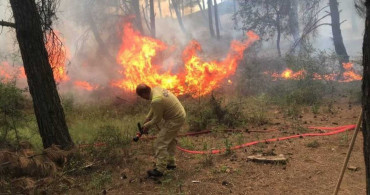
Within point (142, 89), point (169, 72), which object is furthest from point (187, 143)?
point (169, 72)

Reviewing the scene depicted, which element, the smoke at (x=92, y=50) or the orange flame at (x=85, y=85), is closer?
the orange flame at (x=85, y=85)

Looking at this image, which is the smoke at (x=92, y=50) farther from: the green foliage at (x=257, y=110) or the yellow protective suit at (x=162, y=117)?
the yellow protective suit at (x=162, y=117)

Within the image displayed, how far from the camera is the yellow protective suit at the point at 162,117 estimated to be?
5633 millimetres

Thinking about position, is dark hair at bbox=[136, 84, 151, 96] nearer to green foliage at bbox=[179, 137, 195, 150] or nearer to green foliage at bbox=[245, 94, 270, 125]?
green foliage at bbox=[179, 137, 195, 150]

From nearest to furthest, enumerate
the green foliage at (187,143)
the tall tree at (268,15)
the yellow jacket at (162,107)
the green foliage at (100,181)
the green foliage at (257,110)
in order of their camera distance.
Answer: the green foliage at (100,181), the yellow jacket at (162,107), the green foliage at (187,143), the green foliage at (257,110), the tall tree at (268,15)

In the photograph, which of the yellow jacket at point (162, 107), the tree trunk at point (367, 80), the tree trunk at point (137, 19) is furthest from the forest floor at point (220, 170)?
the tree trunk at point (137, 19)

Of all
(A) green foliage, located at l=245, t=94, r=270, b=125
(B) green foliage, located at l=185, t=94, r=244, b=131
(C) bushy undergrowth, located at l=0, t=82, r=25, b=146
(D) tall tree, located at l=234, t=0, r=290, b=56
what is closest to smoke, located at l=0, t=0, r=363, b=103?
(D) tall tree, located at l=234, t=0, r=290, b=56

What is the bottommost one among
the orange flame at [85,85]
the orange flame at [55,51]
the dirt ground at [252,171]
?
the dirt ground at [252,171]

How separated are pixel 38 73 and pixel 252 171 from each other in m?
4.77

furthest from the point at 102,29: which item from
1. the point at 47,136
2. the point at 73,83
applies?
the point at 47,136

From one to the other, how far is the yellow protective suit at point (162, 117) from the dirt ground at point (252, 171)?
0.43 metres

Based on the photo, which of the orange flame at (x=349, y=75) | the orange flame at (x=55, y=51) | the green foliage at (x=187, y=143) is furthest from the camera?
the orange flame at (x=349, y=75)

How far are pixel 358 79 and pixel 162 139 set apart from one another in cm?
1462

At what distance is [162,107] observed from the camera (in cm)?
567
